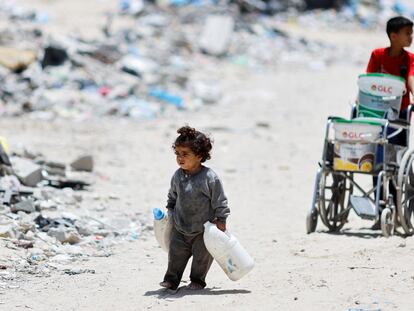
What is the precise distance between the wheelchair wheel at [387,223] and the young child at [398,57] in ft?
2.59

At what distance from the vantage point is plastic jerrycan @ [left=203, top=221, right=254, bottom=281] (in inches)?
213

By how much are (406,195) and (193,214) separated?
2319 mm

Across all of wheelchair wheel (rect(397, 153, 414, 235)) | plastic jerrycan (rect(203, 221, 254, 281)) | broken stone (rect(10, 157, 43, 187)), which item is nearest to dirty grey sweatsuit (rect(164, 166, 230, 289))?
plastic jerrycan (rect(203, 221, 254, 281))

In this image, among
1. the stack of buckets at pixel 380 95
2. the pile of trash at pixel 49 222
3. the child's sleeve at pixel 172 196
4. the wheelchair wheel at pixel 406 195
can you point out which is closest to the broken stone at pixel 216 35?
the pile of trash at pixel 49 222

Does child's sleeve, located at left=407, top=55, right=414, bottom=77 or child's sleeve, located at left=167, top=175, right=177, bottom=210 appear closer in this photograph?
child's sleeve, located at left=167, top=175, right=177, bottom=210


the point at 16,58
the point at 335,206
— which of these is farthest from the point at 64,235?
the point at 16,58

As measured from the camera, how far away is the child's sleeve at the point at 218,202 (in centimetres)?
549

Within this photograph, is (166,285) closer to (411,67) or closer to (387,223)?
(387,223)

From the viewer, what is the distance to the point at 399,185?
6.96m

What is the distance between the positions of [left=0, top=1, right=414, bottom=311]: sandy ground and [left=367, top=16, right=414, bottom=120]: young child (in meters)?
1.23

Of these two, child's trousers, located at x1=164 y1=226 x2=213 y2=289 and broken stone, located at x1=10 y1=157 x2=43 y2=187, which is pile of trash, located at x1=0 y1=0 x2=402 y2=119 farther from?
child's trousers, located at x1=164 y1=226 x2=213 y2=289

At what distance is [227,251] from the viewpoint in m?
5.45

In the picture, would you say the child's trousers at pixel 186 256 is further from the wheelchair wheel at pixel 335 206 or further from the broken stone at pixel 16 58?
the broken stone at pixel 16 58

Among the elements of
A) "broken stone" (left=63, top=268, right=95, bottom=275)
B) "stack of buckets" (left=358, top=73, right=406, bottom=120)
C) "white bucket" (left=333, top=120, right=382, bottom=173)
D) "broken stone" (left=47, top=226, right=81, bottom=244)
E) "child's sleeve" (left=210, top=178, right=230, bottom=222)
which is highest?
"stack of buckets" (left=358, top=73, right=406, bottom=120)
